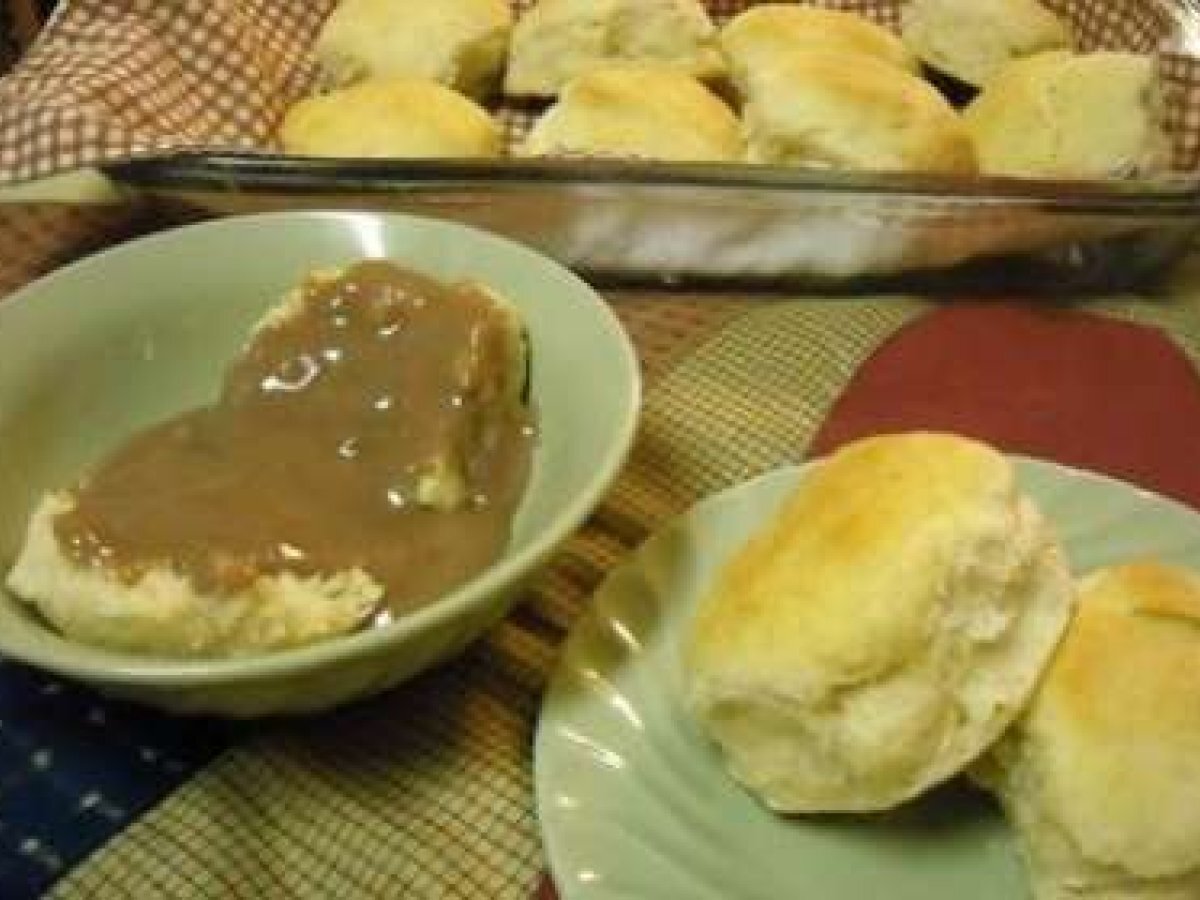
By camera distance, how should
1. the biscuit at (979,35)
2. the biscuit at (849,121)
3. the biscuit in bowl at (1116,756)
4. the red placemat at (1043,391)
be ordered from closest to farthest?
the biscuit in bowl at (1116,756) < the red placemat at (1043,391) < the biscuit at (849,121) < the biscuit at (979,35)

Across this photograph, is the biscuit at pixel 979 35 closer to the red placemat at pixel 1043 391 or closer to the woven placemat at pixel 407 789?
the red placemat at pixel 1043 391

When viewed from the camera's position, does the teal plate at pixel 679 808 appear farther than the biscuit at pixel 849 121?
No

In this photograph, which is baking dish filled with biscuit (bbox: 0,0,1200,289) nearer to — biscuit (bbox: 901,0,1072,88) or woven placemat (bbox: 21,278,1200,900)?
biscuit (bbox: 901,0,1072,88)

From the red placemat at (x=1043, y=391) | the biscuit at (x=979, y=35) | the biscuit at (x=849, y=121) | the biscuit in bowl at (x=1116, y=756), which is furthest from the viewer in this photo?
the biscuit at (x=979, y=35)

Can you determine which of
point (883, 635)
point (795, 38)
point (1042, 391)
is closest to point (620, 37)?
point (795, 38)

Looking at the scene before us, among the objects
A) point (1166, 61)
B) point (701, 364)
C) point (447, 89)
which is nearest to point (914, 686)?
point (701, 364)

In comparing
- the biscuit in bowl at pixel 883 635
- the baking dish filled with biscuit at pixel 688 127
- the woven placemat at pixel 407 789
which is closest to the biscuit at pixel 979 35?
the baking dish filled with biscuit at pixel 688 127
